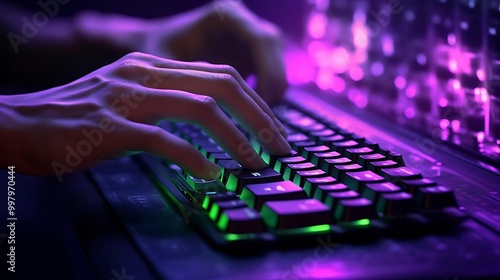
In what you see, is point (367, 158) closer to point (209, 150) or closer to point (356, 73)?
point (209, 150)

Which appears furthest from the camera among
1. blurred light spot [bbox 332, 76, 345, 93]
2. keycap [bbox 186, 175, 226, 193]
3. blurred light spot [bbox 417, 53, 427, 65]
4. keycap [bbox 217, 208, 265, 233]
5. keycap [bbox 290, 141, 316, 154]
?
blurred light spot [bbox 332, 76, 345, 93]

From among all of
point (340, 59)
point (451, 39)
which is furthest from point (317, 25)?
point (451, 39)

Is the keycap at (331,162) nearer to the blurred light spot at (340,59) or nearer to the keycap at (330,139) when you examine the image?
the keycap at (330,139)

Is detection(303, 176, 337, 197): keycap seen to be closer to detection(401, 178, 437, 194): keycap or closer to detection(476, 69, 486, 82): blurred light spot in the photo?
detection(401, 178, 437, 194): keycap

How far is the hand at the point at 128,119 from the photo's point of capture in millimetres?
615

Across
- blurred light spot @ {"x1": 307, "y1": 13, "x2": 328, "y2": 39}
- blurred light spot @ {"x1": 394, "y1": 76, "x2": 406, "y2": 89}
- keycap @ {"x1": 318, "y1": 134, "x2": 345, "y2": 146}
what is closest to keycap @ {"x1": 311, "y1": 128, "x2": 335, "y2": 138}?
keycap @ {"x1": 318, "y1": 134, "x2": 345, "y2": 146}

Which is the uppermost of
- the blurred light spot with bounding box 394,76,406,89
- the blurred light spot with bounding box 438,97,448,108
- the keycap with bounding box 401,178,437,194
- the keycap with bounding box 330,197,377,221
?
the blurred light spot with bounding box 394,76,406,89

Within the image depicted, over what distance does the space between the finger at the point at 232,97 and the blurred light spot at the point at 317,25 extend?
1.80 feet

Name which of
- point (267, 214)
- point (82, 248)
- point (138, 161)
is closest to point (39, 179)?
point (138, 161)

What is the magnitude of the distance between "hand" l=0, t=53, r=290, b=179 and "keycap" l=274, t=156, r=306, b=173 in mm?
21

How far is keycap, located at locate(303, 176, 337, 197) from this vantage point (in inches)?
22.4

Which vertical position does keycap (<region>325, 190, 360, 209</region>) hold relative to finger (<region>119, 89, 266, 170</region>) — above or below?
below

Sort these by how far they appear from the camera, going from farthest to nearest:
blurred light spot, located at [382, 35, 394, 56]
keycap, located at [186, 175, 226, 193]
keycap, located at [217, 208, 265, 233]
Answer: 1. blurred light spot, located at [382, 35, 394, 56]
2. keycap, located at [186, 175, 226, 193]
3. keycap, located at [217, 208, 265, 233]

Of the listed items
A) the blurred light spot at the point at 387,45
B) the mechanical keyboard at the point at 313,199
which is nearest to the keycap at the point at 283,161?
the mechanical keyboard at the point at 313,199
